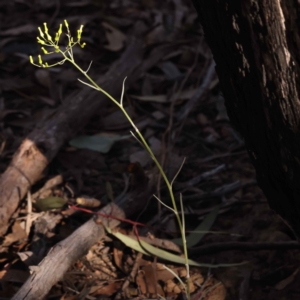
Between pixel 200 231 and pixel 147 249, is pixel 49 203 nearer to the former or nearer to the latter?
pixel 147 249

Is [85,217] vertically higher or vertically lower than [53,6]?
lower

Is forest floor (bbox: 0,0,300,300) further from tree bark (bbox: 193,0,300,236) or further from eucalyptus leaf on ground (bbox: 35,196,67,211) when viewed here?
tree bark (bbox: 193,0,300,236)

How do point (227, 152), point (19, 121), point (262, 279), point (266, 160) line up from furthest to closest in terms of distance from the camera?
point (19, 121) < point (227, 152) < point (262, 279) < point (266, 160)

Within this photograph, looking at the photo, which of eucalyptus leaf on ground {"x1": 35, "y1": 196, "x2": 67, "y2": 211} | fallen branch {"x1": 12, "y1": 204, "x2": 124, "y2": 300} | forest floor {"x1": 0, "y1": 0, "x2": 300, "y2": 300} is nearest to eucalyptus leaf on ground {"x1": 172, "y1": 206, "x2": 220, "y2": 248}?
forest floor {"x1": 0, "y1": 0, "x2": 300, "y2": 300}

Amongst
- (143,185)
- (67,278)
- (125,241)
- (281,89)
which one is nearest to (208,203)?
(143,185)

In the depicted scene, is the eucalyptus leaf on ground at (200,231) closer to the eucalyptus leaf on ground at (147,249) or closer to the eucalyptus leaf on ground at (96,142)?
the eucalyptus leaf on ground at (147,249)

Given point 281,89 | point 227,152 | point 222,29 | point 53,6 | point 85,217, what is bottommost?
point 227,152

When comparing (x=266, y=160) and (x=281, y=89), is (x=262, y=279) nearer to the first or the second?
(x=266, y=160)
